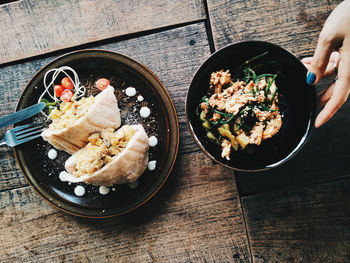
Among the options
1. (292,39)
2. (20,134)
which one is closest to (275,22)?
(292,39)

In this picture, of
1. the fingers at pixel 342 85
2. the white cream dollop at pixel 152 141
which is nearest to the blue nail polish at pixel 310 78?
the fingers at pixel 342 85

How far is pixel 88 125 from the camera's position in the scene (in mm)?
1795

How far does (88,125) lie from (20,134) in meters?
0.48

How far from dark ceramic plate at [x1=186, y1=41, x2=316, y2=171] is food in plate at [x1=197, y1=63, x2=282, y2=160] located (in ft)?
0.17

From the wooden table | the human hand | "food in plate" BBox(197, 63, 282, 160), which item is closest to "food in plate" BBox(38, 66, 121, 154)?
the wooden table

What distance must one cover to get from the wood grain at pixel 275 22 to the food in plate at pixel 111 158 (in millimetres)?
845

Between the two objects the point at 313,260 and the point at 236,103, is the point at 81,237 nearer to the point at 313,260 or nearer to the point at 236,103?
the point at 236,103

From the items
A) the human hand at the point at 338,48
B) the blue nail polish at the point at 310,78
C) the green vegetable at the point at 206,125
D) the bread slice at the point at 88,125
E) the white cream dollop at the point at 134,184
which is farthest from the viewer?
the white cream dollop at the point at 134,184

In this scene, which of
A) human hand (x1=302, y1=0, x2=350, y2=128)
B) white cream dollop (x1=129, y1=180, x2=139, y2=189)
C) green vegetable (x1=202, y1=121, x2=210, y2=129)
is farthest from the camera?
white cream dollop (x1=129, y1=180, x2=139, y2=189)

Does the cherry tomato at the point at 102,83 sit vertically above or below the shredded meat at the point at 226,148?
above

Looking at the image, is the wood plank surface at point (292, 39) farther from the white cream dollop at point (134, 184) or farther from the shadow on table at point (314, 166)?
the white cream dollop at point (134, 184)

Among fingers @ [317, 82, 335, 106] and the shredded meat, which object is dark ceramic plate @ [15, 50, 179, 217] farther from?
fingers @ [317, 82, 335, 106]

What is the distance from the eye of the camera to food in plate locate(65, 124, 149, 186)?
171cm

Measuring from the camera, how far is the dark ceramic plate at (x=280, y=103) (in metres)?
1.61
